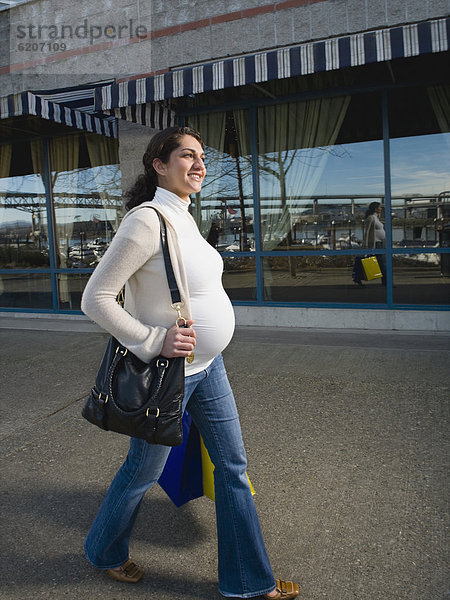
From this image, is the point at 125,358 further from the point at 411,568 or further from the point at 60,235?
the point at 60,235

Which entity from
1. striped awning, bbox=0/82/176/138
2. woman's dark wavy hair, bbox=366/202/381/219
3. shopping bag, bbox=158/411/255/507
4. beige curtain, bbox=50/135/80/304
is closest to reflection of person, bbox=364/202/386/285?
woman's dark wavy hair, bbox=366/202/381/219

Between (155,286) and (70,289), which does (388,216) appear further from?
(155,286)

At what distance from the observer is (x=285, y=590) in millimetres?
2205

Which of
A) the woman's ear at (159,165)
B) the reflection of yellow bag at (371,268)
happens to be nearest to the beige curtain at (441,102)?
the reflection of yellow bag at (371,268)

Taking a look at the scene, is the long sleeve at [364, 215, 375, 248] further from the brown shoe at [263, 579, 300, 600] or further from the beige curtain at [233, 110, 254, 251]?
the brown shoe at [263, 579, 300, 600]

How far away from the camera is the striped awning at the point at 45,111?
6984 millimetres

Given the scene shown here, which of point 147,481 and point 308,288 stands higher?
point 308,288

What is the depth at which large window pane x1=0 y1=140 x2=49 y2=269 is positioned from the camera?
9570mm

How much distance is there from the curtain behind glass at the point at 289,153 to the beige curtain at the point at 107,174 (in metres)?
2.61

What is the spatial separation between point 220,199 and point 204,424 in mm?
6172

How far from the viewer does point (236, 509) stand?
2168 mm

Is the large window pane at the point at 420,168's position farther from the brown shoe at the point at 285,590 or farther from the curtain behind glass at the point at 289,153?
the brown shoe at the point at 285,590

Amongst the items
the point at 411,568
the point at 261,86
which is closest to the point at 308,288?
the point at 261,86

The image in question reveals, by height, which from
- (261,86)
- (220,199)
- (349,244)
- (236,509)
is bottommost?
(236,509)
